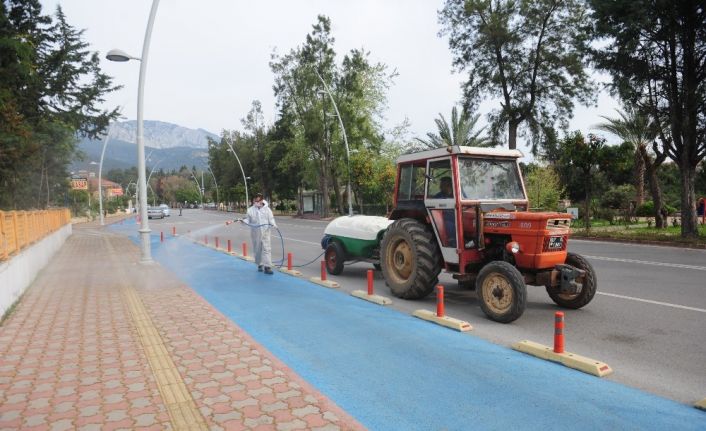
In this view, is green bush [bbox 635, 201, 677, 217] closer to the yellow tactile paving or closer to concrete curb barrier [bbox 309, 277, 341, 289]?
concrete curb barrier [bbox 309, 277, 341, 289]

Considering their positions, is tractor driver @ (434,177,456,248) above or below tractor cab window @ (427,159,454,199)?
below

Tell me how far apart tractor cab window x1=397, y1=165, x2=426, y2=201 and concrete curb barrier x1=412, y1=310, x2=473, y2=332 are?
6.71ft

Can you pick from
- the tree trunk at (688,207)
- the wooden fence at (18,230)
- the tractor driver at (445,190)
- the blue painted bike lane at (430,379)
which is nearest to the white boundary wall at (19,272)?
the wooden fence at (18,230)

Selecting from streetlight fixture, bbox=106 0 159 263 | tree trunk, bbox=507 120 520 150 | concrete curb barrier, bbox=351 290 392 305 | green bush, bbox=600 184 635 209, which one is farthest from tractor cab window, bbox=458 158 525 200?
green bush, bbox=600 184 635 209

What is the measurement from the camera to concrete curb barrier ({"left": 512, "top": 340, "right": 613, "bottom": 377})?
14.5 feet

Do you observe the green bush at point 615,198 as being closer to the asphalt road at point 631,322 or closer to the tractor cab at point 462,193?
the asphalt road at point 631,322

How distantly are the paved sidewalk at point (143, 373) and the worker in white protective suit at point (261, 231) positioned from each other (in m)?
3.02

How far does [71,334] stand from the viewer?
5.84 m

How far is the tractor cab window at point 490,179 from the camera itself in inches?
276

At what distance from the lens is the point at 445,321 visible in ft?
20.0

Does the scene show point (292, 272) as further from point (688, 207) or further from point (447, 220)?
point (688, 207)

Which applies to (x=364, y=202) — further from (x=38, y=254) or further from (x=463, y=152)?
(x=463, y=152)

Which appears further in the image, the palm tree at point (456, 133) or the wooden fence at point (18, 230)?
the palm tree at point (456, 133)

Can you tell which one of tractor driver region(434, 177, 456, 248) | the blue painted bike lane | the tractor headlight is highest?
tractor driver region(434, 177, 456, 248)
